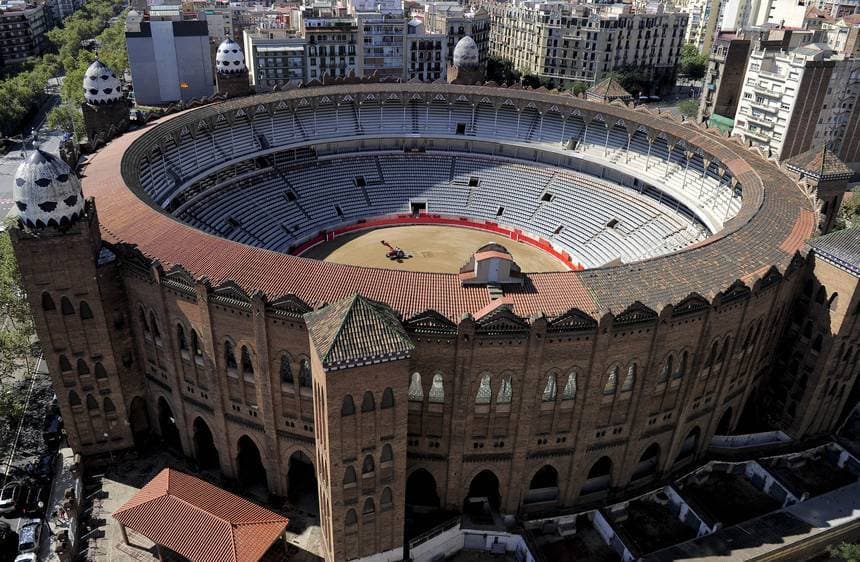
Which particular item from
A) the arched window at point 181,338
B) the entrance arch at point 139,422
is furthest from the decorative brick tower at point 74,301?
the arched window at point 181,338

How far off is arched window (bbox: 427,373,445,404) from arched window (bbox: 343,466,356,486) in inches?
239

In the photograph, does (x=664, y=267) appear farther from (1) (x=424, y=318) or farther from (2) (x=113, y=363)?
(2) (x=113, y=363)

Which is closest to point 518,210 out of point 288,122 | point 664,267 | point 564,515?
point 288,122

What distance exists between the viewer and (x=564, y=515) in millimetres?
40750

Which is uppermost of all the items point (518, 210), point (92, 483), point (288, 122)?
point (288, 122)

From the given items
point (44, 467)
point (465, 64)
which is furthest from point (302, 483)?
point (465, 64)

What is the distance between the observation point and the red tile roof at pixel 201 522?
34.6 meters

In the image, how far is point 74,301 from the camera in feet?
128

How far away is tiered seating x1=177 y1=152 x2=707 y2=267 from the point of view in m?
69.7

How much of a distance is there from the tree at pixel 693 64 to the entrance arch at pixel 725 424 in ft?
479

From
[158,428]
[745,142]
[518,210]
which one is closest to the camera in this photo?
[158,428]

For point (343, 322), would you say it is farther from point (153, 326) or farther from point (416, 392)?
point (153, 326)

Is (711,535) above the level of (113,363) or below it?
below

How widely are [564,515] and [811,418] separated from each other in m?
21.9
